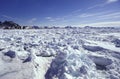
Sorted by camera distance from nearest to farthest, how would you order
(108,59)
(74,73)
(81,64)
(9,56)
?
(74,73) < (81,64) < (9,56) < (108,59)

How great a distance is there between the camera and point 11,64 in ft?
11.8

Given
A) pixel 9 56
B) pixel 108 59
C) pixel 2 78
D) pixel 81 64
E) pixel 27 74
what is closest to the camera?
pixel 2 78

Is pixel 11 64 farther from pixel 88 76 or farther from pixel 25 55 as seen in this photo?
Result: pixel 88 76

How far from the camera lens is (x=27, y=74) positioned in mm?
3139

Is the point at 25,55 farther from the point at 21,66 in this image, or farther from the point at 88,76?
the point at 88,76

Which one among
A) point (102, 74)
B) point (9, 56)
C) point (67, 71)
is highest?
point (9, 56)

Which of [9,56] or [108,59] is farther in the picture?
[108,59]

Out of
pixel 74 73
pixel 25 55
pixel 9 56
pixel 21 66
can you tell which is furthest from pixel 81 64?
pixel 9 56

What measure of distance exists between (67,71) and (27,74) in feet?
3.18

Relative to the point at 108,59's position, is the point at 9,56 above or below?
above

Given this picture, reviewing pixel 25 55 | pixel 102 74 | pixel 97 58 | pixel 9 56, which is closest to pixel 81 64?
pixel 102 74

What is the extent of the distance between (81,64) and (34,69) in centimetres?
124

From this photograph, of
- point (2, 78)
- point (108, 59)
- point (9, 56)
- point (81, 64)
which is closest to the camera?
point (2, 78)

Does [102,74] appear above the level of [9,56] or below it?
below
